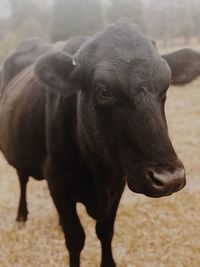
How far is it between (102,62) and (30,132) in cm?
138

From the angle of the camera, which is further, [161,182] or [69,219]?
[69,219]

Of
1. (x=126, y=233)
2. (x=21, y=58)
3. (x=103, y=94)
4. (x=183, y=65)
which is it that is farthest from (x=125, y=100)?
(x=21, y=58)

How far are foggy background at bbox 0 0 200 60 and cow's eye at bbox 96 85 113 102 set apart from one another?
91.1 ft

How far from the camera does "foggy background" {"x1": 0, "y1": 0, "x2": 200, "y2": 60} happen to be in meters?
39.5

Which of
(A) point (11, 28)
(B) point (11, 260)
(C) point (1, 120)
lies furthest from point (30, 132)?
(A) point (11, 28)

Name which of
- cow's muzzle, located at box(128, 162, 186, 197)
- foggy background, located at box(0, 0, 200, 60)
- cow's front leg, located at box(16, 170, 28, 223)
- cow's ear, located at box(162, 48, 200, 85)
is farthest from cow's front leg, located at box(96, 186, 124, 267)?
foggy background, located at box(0, 0, 200, 60)

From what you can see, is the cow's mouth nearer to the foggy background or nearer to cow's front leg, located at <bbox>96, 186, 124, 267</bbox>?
cow's front leg, located at <bbox>96, 186, 124, 267</bbox>

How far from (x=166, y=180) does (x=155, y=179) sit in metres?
0.07

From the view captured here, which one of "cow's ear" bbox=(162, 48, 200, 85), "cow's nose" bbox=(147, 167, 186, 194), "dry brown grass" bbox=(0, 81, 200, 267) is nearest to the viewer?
"cow's nose" bbox=(147, 167, 186, 194)

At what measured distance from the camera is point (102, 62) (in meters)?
2.73

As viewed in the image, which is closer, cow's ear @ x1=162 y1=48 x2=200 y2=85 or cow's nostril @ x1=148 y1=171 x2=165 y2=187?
cow's nostril @ x1=148 y1=171 x2=165 y2=187

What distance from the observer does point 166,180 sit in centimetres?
233

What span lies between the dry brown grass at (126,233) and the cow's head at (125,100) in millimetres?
1940

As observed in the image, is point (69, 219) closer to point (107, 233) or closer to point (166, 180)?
point (107, 233)
